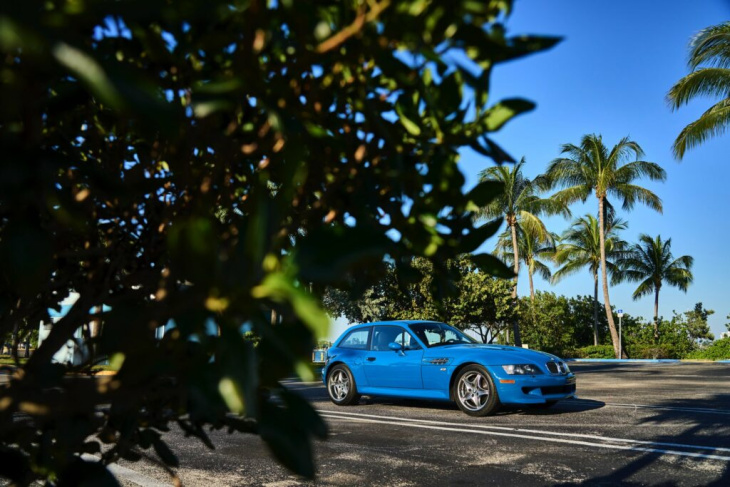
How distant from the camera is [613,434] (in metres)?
6.64

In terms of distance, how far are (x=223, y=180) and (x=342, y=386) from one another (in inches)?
371

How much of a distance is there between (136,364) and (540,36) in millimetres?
741

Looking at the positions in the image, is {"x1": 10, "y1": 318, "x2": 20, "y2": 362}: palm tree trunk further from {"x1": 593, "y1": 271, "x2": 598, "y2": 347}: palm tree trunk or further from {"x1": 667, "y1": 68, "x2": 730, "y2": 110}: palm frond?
{"x1": 593, "y1": 271, "x2": 598, "y2": 347}: palm tree trunk

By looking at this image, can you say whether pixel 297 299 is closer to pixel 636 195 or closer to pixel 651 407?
pixel 651 407

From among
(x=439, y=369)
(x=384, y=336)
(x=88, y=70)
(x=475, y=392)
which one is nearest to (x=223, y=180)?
(x=88, y=70)

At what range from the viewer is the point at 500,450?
591cm

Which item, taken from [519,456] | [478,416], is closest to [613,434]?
[519,456]

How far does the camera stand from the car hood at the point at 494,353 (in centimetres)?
869

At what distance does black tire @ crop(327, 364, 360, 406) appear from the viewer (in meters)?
10.4

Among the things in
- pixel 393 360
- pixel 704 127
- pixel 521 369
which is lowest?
pixel 521 369

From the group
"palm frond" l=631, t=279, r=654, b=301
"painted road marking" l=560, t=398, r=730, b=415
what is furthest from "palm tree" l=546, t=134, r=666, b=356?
"painted road marking" l=560, t=398, r=730, b=415

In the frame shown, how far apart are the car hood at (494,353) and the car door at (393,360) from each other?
324mm

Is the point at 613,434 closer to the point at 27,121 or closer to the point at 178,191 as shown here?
the point at 178,191

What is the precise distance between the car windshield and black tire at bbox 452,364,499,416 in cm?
90
